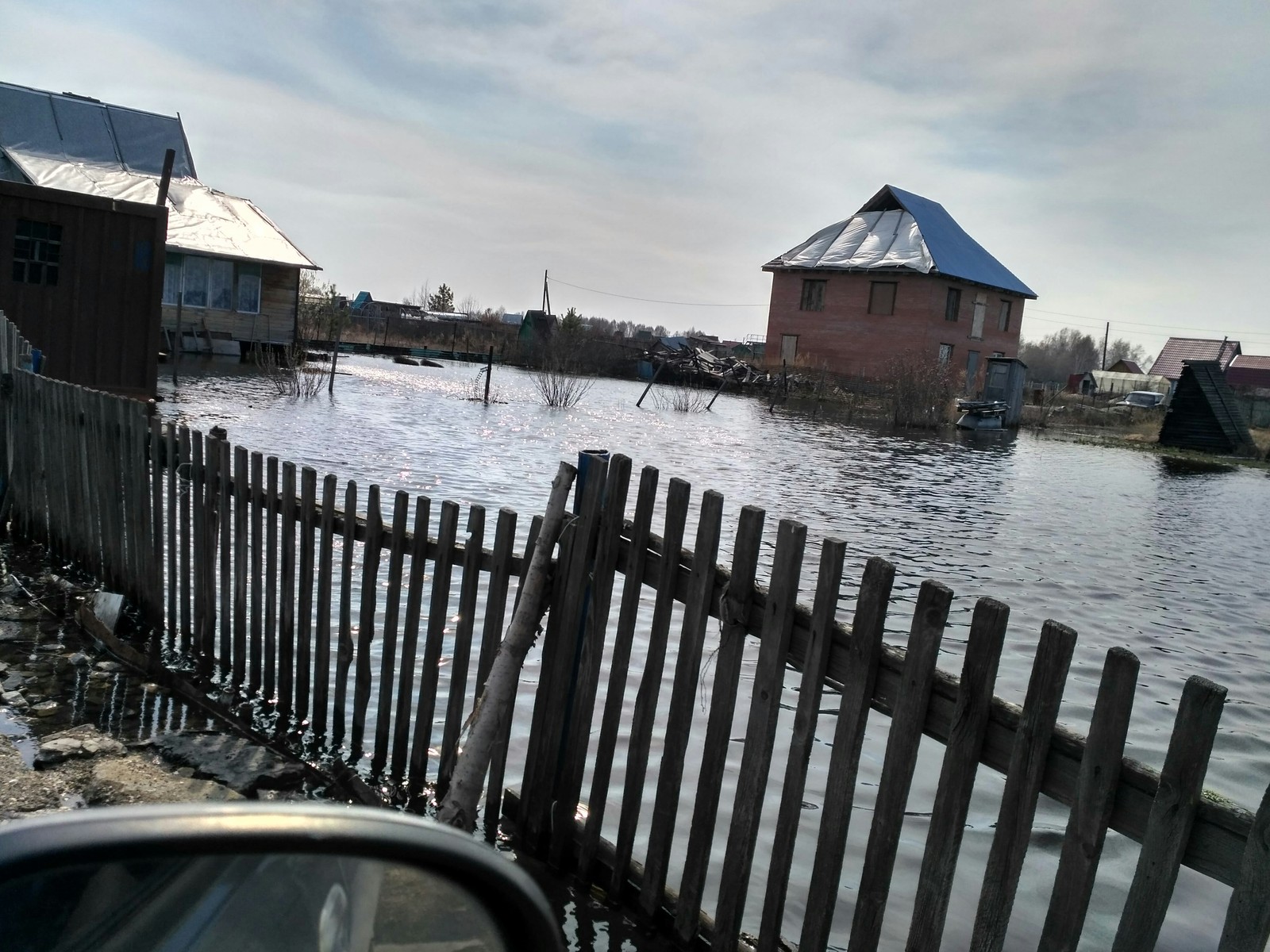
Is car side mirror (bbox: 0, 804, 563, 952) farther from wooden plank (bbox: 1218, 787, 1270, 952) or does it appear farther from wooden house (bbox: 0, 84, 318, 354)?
wooden house (bbox: 0, 84, 318, 354)

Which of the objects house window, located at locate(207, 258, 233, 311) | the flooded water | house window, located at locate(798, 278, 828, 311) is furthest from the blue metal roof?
house window, located at locate(207, 258, 233, 311)

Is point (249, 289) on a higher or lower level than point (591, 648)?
higher

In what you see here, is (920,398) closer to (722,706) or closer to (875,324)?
(875,324)

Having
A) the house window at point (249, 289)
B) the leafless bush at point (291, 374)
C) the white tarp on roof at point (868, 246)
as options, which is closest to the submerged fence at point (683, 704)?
the leafless bush at point (291, 374)

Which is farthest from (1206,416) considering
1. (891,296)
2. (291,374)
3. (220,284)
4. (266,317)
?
(220,284)

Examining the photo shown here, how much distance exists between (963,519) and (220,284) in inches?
1126

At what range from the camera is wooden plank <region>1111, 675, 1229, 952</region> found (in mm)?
1981

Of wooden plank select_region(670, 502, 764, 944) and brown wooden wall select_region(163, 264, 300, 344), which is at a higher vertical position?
brown wooden wall select_region(163, 264, 300, 344)

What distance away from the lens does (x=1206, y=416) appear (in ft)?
123

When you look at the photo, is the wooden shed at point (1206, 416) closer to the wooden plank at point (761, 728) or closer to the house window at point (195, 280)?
the house window at point (195, 280)

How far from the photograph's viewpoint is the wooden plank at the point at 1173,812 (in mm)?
1981

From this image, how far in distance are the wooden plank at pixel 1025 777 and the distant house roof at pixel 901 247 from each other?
4599cm

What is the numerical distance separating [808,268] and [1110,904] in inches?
1875

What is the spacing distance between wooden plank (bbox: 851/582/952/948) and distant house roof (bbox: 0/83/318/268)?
1324 inches
